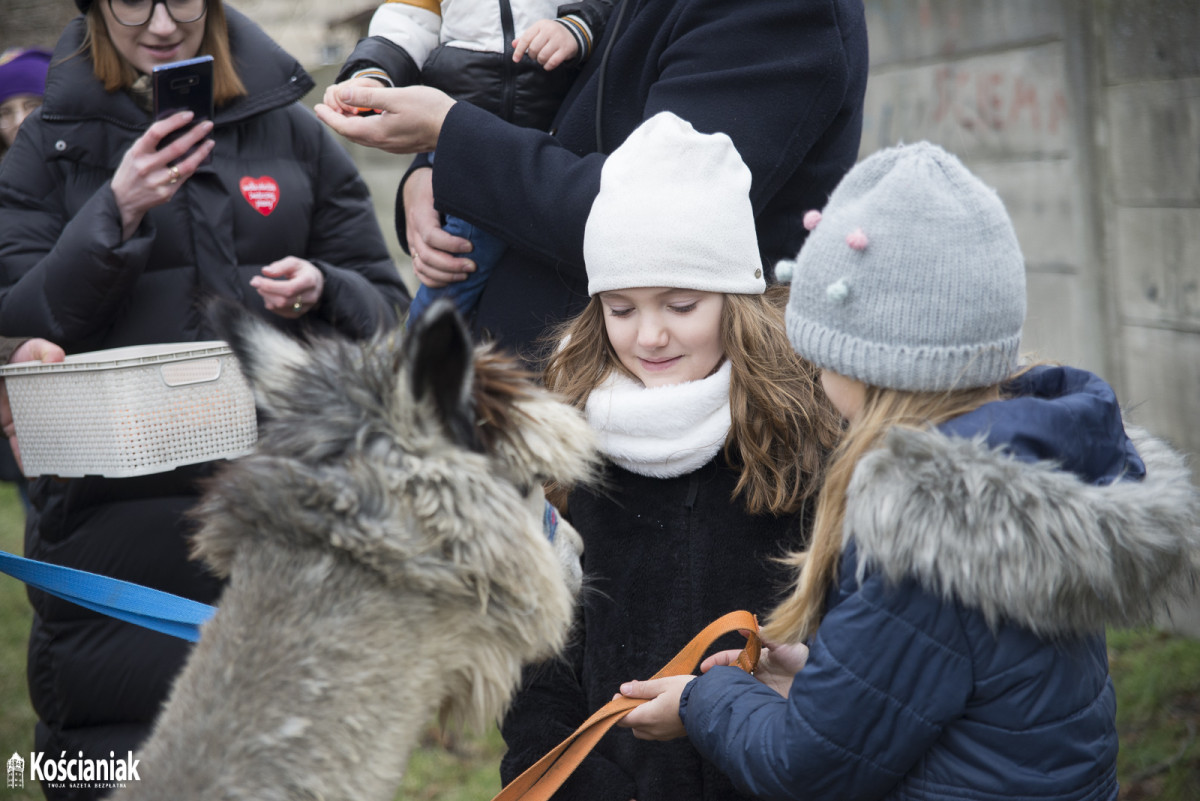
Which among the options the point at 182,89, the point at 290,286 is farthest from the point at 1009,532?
the point at 182,89

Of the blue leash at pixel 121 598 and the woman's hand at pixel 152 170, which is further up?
the woman's hand at pixel 152 170

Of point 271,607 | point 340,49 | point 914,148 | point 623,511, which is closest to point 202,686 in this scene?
point 271,607

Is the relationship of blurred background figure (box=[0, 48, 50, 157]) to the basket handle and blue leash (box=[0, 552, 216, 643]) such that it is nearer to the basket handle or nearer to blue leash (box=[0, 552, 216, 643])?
the basket handle

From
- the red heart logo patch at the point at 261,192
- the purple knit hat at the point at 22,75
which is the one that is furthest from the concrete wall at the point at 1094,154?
the purple knit hat at the point at 22,75

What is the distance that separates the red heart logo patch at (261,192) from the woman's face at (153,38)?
1.44 feet

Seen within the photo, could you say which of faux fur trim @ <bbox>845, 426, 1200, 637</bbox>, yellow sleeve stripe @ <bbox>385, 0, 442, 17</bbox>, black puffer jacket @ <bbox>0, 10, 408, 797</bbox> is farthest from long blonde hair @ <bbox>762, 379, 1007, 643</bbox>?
black puffer jacket @ <bbox>0, 10, 408, 797</bbox>

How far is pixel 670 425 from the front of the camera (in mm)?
2145

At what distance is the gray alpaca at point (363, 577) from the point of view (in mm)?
1476

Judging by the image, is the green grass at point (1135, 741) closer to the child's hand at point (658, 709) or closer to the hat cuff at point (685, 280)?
the child's hand at point (658, 709)

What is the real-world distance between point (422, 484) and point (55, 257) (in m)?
2.07

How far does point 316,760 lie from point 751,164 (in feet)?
4.73

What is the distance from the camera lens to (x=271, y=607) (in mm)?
1542

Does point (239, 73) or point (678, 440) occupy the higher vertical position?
point (239, 73)

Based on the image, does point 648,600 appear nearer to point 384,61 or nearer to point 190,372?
point 190,372
